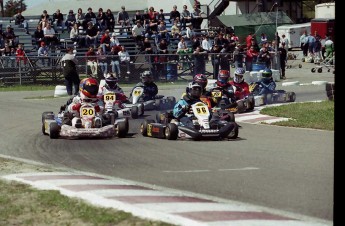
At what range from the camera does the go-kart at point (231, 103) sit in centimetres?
1993

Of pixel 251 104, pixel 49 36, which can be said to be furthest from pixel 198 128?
pixel 49 36

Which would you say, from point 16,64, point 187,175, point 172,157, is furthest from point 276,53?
point 187,175

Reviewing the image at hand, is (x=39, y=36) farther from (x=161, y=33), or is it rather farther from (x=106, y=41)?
(x=161, y=33)

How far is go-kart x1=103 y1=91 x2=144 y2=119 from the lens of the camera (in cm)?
1886

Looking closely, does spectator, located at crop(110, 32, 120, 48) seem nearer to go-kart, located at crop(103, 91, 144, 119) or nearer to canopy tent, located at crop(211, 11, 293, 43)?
go-kart, located at crop(103, 91, 144, 119)

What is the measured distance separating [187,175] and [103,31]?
25.2 meters

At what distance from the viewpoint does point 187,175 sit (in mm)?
10477

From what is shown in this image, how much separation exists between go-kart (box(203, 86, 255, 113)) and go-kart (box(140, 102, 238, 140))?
4.40m

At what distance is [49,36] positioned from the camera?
108ft

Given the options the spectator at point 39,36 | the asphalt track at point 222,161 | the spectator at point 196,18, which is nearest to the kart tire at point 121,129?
the asphalt track at point 222,161

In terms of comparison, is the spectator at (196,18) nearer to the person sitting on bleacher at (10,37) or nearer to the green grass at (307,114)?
the person sitting on bleacher at (10,37)

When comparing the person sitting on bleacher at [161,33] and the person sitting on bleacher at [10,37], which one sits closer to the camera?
the person sitting on bleacher at [10,37]

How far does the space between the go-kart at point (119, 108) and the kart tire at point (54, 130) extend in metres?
2.97
